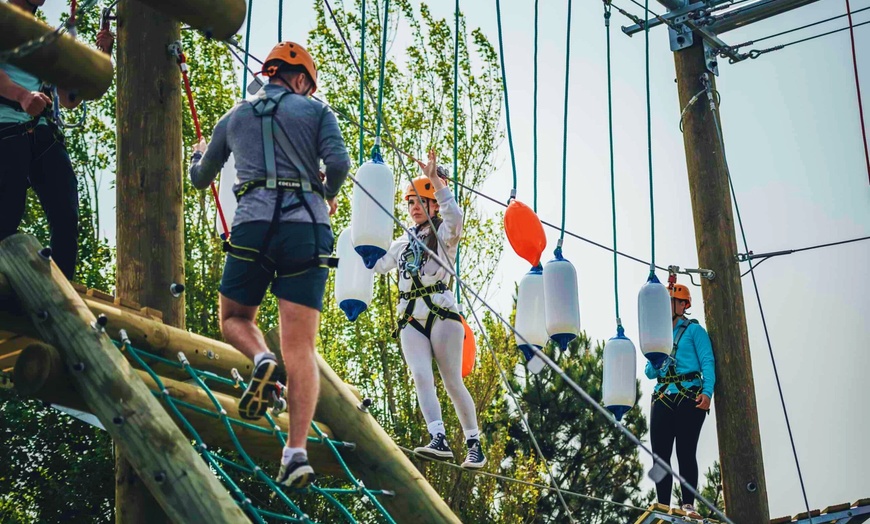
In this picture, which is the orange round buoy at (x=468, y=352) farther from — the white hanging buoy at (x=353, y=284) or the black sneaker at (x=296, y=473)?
the black sneaker at (x=296, y=473)

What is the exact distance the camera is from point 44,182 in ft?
18.4

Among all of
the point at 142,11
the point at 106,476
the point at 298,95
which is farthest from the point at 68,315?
the point at 106,476

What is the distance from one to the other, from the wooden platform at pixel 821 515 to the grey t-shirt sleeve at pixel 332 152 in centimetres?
446

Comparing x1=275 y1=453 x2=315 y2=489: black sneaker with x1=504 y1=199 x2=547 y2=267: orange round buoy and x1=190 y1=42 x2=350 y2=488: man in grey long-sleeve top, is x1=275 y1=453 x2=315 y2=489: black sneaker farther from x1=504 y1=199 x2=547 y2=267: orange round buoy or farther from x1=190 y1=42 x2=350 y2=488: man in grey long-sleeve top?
x1=504 y1=199 x2=547 y2=267: orange round buoy

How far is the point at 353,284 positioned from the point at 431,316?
1.61 feet

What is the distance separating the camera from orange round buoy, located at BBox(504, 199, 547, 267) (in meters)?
6.98

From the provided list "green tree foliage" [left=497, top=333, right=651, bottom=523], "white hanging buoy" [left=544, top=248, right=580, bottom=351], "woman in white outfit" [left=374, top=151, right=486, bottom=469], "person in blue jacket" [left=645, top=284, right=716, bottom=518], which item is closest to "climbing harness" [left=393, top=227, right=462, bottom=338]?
"woman in white outfit" [left=374, top=151, right=486, bottom=469]

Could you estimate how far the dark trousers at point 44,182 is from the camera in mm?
5375

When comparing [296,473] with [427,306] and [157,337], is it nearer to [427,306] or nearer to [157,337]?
[157,337]

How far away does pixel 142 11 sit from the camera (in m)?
5.55

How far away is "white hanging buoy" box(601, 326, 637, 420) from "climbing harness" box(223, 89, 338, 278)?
11.4ft

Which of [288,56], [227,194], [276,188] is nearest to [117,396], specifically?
[276,188]

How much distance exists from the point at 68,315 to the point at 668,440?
4.73 meters

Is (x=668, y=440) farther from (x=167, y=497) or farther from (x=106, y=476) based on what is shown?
(x=106, y=476)
